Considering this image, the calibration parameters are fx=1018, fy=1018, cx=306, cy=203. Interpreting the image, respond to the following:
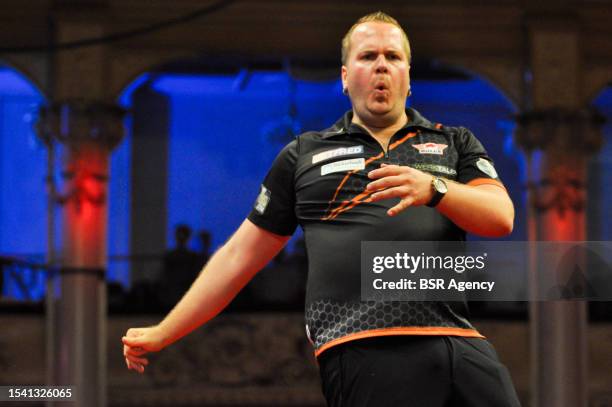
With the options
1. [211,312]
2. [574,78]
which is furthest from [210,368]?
[211,312]

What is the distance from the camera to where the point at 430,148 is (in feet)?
7.52

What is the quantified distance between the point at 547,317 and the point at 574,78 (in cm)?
217

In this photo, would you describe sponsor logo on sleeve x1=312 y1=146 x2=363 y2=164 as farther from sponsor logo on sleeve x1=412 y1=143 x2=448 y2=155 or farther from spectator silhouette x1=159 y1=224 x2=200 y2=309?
spectator silhouette x1=159 y1=224 x2=200 y2=309

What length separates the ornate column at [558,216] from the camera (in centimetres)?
887

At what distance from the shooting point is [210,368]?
30.4 ft

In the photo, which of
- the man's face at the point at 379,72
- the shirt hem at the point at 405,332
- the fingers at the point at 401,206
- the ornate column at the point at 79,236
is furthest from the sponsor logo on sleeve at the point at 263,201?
the ornate column at the point at 79,236

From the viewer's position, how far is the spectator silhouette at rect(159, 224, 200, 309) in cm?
946

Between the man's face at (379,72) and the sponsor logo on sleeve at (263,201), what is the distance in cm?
31

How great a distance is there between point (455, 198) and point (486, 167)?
268 millimetres

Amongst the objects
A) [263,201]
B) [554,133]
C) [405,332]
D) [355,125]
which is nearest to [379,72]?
[355,125]

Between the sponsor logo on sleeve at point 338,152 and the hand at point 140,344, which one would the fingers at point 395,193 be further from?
the hand at point 140,344

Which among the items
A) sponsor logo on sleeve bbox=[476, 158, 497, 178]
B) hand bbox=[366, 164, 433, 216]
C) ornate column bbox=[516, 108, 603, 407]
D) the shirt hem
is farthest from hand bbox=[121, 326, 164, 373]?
ornate column bbox=[516, 108, 603, 407]

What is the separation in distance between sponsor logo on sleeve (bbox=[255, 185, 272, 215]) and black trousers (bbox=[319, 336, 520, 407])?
0.43 metres

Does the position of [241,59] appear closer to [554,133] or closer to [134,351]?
[554,133]
